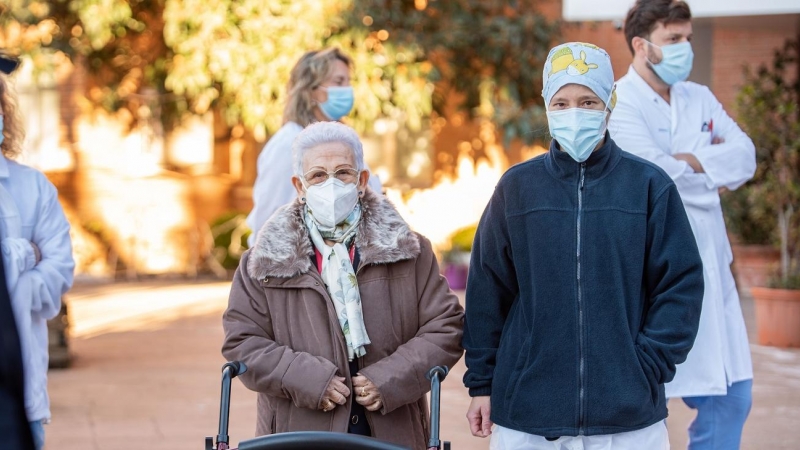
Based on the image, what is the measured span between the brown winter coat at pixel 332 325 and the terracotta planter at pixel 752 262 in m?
10.6

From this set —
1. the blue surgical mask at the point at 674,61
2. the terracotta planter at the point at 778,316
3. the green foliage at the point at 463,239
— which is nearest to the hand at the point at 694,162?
the blue surgical mask at the point at 674,61

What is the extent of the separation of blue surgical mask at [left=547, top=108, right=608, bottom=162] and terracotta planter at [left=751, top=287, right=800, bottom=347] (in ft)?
23.9

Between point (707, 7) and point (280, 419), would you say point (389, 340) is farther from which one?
point (707, 7)

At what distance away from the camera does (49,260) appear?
4.48 metres

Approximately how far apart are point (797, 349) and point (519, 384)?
25.0 ft

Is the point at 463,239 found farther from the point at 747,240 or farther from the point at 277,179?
the point at 277,179

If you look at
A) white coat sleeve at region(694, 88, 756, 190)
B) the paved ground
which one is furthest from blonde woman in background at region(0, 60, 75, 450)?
white coat sleeve at region(694, 88, 756, 190)

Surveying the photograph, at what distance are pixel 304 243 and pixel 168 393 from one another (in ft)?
16.9

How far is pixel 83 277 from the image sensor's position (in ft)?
57.2

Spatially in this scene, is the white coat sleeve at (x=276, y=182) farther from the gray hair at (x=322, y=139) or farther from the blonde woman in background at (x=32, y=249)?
the gray hair at (x=322, y=139)

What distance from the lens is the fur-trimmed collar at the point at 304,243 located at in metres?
3.56

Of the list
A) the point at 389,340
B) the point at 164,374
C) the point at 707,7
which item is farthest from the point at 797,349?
the point at 389,340

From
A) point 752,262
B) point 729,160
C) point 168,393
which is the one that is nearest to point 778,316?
point 752,262

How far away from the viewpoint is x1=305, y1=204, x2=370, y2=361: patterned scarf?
355cm
